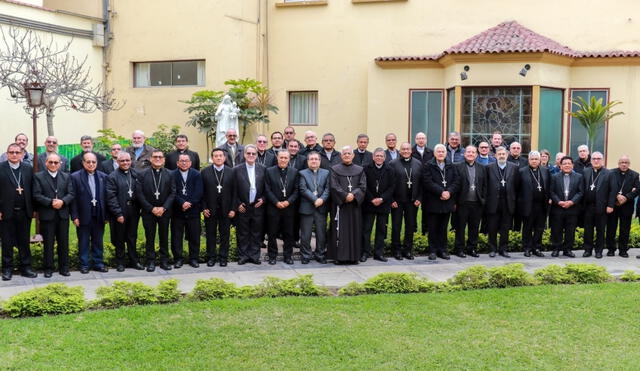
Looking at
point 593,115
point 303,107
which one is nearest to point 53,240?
point 303,107

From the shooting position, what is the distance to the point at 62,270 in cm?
991

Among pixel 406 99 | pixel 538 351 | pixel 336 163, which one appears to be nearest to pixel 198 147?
pixel 406 99

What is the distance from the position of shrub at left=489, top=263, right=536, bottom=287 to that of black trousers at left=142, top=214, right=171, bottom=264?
4803mm

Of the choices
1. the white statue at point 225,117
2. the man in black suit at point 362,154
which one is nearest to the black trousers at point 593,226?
the man in black suit at point 362,154

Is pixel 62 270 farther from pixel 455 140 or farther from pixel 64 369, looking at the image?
pixel 455 140

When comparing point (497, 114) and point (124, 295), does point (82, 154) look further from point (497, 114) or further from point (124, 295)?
point (497, 114)

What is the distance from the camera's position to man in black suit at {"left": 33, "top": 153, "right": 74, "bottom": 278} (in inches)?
382

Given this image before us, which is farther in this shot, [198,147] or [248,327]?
[198,147]

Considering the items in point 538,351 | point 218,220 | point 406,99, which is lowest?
point 538,351

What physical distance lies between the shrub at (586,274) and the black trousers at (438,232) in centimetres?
232

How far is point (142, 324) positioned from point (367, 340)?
95.8 inches

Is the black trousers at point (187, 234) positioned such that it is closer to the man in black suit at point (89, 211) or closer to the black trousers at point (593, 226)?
the man in black suit at point (89, 211)

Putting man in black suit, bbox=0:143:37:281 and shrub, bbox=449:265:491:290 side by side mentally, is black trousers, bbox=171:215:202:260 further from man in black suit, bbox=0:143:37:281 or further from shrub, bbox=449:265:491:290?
shrub, bbox=449:265:491:290

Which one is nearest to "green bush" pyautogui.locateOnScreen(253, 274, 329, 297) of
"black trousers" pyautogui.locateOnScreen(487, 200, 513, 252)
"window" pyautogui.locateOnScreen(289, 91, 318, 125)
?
"black trousers" pyautogui.locateOnScreen(487, 200, 513, 252)
